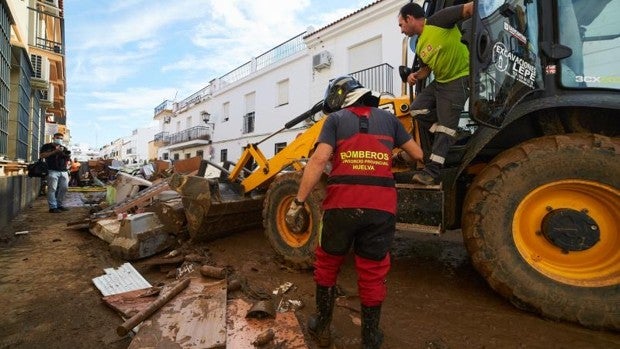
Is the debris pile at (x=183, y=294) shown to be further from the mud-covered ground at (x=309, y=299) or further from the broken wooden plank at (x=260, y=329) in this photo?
the mud-covered ground at (x=309, y=299)

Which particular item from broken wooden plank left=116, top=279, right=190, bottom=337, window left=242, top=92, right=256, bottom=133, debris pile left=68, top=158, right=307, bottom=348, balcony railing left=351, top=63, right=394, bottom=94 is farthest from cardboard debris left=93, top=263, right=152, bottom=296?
window left=242, top=92, right=256, bottom=133

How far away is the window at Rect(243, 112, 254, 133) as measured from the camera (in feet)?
70.3

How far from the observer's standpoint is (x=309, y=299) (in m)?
2.99

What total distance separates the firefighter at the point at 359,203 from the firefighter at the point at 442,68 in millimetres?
599

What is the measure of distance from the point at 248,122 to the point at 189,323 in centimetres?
1999

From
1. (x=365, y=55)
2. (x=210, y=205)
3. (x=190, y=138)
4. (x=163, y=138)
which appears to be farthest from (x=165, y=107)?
(x=210, y=205)

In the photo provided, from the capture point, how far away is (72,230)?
564cm

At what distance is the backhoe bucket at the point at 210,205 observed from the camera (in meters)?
4.26

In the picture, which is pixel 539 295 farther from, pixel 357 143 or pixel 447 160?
pixel 357 143

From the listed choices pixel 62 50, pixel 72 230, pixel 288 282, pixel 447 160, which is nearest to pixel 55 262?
pixel 72 230

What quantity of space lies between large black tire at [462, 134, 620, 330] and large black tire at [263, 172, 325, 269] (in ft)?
4.63

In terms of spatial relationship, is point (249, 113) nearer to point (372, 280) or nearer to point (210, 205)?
point (210, 205)

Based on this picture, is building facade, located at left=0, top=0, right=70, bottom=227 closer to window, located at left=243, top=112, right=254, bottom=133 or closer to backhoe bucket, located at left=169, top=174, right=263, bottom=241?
backhoe bucket, located at left=169, top=174, right=263, bottom=241

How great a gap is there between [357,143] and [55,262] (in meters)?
4.14
